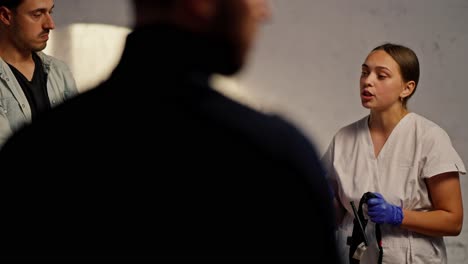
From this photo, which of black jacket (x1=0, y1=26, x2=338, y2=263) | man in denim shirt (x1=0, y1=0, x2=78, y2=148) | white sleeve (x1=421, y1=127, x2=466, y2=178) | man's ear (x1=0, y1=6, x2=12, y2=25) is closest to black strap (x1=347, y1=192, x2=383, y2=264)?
white sleeve (x1=421, y1=127, x2=466, y2=178)

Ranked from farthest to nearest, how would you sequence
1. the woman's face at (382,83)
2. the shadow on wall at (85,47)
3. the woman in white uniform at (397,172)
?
the shadow on wall at (85,47), the woman's face at (382,83), the woman in white uniform at (397,172)

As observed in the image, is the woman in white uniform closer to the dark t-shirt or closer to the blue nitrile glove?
the blue nitrile glove

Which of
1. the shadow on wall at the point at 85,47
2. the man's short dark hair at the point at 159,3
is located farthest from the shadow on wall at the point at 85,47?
the man's short dark hair at the point at 159,3

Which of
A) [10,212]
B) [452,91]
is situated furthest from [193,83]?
[452,91]

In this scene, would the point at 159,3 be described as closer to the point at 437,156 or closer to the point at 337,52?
the point at 437,156

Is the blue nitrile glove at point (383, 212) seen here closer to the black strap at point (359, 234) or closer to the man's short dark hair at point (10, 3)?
the black strap at point (359, 234)

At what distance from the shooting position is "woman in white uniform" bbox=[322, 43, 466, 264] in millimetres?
1912

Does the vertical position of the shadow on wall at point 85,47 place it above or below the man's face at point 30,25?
above

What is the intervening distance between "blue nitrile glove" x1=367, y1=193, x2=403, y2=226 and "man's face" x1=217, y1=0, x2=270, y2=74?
4.98ft

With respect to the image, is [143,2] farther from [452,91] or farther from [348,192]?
[452,91]

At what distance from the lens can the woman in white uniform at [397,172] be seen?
1912 mm

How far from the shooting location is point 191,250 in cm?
42

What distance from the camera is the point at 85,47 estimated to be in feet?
9.89

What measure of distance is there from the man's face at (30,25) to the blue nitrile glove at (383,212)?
44.5 inches
